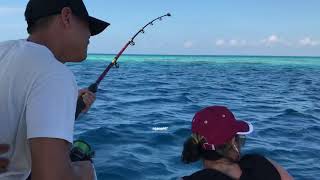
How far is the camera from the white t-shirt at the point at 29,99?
1772 millimetres

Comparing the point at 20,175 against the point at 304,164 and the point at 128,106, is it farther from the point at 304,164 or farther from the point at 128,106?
the point at 128,106

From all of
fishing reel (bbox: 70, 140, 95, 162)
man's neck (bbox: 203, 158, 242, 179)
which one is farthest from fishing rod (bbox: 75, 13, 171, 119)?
man's neck (bbox: 203, 158, 242, 179)

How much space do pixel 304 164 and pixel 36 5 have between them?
596cm

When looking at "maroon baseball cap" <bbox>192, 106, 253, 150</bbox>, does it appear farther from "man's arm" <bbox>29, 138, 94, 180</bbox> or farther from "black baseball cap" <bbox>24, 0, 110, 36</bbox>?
"man's arm" <bbox>29, 138, 94, 180</bbox>

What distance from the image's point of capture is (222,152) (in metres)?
2.66

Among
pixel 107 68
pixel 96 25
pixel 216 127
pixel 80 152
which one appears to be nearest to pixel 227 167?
pixel 216 127

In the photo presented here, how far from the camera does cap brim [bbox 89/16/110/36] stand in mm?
2185

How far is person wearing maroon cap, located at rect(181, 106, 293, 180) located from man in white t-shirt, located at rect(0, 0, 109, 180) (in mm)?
868

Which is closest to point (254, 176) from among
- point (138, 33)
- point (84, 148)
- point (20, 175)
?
point (84, 148)

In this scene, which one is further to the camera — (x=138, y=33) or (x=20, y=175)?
(x=138, y=33)

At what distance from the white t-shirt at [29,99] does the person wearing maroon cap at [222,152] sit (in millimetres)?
965

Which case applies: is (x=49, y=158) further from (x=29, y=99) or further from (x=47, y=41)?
(x=47, y=41)

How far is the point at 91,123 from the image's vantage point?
997cm

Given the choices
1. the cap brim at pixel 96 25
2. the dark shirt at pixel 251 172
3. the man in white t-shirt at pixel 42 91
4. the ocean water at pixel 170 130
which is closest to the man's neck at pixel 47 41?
the man in white t-shirt at pixel 42 91
